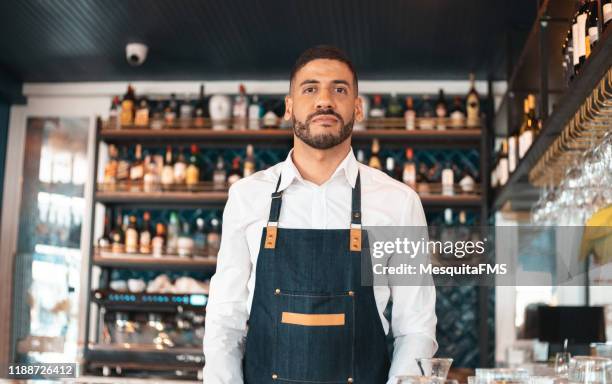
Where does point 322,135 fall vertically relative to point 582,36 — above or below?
below

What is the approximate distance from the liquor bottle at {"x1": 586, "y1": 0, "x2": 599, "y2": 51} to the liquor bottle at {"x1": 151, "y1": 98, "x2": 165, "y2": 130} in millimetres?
3618

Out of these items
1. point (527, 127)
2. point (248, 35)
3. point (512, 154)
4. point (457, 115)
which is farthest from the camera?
point (457, 115)

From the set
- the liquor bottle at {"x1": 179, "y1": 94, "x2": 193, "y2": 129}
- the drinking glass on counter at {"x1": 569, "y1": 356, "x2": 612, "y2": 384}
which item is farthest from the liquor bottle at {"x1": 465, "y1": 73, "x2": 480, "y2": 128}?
the drinking glass on counter at {"x1": 569, "y1": 356, "x2": 612, "y2": 384}

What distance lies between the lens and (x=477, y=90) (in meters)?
6.09

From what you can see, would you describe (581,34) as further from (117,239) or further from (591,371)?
(117,239)

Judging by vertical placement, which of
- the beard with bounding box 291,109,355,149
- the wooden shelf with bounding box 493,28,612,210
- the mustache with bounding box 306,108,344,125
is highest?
the wooden shelf with bounding box 493,28,612,210

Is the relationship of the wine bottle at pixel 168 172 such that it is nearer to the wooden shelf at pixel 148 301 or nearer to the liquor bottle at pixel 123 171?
the liquor bottle at pixel 123 171

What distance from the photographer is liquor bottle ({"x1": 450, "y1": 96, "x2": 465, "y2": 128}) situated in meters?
5.75

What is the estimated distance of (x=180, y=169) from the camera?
5969 millimetres

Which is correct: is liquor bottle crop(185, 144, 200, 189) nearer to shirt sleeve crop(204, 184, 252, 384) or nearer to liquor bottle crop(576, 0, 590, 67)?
liquor bottle crop(576, 0, 590, 67)

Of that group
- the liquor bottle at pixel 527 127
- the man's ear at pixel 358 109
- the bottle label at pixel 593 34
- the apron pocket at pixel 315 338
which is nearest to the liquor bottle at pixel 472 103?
the liquor bottle at pixel 527 127

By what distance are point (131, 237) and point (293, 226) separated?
157 inches

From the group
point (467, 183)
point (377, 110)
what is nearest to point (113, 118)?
point (377, 110)

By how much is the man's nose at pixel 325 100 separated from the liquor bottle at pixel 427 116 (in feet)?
12.6
